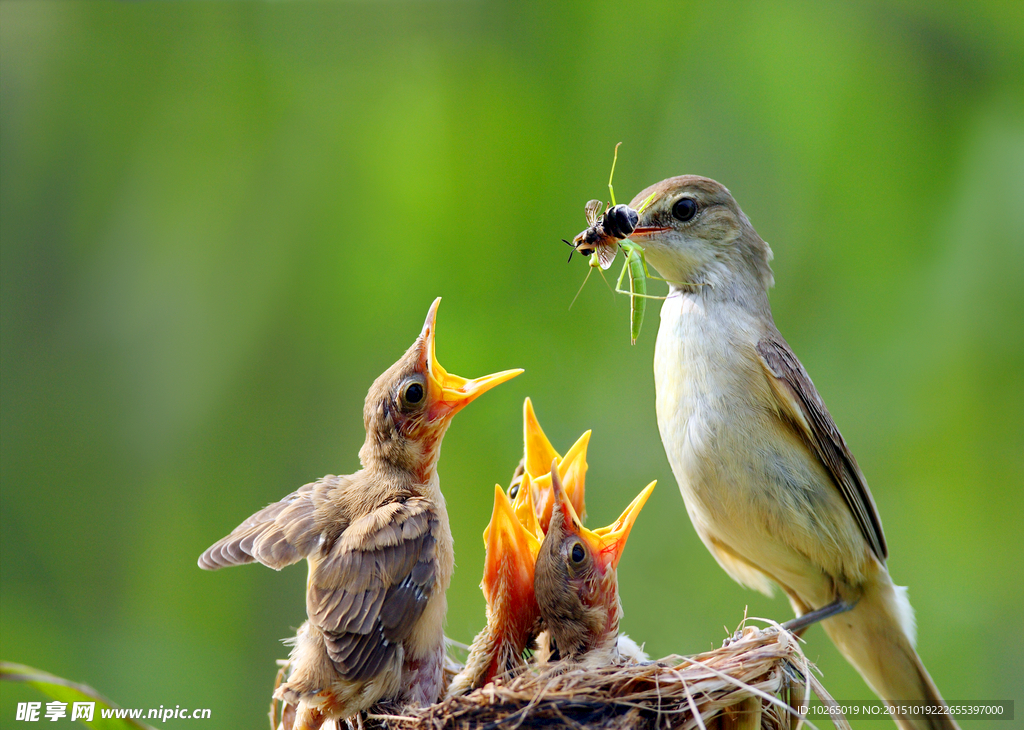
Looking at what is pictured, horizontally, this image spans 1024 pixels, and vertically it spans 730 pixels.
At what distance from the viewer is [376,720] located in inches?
95.9

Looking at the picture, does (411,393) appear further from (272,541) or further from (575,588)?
(575,588)

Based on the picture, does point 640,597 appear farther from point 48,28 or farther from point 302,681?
point 48,28

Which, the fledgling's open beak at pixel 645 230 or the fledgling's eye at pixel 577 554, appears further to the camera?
the fledgling's open beak at pixel 645 230

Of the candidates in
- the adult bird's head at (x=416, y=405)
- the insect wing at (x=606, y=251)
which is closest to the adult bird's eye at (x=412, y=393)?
the adult bird's head at (x=416, y=405)

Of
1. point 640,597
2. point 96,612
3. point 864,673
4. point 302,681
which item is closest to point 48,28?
point 96,612

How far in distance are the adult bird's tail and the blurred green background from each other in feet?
6.79

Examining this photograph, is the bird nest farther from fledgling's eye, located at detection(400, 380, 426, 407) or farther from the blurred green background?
the blurred green background

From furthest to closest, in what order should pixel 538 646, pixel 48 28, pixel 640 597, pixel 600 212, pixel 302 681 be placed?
pixel 48 28 → pixel 640 597 → pixel 600 212 → pixel 538 646 → pixel 302 681

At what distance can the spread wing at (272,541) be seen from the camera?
2.38m

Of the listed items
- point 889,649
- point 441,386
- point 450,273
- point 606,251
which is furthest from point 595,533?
point 450,273

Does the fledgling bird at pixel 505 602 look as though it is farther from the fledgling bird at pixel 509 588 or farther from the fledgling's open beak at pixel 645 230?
the fledgling's open beak at pixel 645 230

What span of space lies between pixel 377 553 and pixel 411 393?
57cm

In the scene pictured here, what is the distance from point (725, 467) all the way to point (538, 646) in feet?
3.39

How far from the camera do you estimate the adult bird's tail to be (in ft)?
9.77
